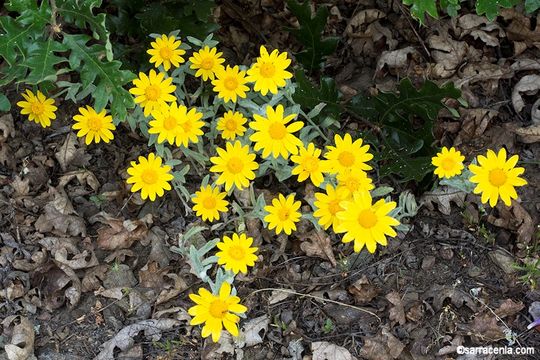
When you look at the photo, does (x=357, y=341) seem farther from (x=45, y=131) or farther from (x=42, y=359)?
(x=45, y=131)

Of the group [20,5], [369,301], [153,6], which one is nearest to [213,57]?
[153,6]

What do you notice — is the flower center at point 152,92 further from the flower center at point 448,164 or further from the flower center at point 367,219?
the flower center at point 448,164

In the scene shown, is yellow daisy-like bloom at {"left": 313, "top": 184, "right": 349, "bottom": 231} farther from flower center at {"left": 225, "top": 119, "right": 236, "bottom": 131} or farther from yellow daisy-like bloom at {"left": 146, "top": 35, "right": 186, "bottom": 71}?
yellow daisy-like bloom at {"left": 146, "top": 35, "right": 186, "bottom": 71}

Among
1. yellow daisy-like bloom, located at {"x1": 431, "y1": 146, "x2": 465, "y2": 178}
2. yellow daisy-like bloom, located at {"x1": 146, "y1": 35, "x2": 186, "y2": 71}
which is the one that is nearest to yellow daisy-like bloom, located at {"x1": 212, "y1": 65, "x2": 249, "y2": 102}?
yellow daisy-like bloom, located at {"x1": 146, "y1": 35, "x2": 186, "y2": 71}

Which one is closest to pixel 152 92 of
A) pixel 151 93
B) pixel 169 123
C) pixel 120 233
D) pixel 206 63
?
pixel 151 93

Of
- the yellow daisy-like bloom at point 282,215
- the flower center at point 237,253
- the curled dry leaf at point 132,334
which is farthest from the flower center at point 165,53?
the curled dry leaf at point 132,334

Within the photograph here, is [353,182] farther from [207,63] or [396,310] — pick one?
[207,63]
